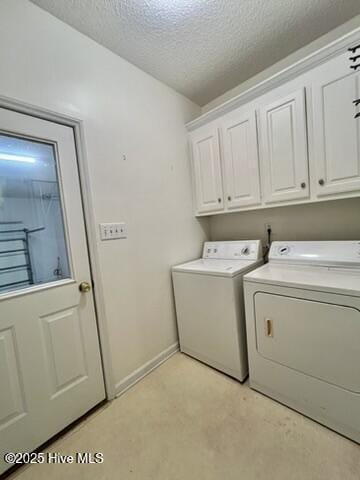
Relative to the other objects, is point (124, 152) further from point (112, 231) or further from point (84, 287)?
point (84, 287)

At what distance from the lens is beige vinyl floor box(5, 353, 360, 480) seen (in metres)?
1.10

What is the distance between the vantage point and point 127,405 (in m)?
1.56

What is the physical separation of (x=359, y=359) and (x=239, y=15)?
2.21m

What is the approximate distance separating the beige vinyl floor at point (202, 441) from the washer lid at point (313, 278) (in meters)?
0.84

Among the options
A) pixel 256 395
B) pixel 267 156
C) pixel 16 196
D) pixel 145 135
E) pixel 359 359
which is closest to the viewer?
pixel 359 359

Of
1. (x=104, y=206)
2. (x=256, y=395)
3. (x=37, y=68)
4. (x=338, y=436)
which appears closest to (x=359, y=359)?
(x=338, y=436)

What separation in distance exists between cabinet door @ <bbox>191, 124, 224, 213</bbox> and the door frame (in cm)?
112

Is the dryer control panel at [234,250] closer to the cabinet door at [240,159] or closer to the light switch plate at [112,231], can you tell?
the cabinet door at [240,159]

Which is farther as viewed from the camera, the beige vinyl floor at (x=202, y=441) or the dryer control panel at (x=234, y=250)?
the dryer control panel at (x=234, y=250)

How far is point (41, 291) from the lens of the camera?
4.25 feet

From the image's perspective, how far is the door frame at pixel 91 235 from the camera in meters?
1.41

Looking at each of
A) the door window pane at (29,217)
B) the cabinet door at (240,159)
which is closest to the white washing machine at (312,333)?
the cabinet door at (240,159)

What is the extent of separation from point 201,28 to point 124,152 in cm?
100

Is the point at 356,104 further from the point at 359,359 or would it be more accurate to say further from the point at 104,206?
the point at 104,206
